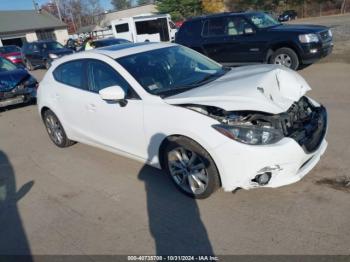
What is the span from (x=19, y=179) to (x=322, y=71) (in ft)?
27.6

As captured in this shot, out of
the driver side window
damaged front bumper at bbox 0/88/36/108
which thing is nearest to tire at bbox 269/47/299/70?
the driver side window

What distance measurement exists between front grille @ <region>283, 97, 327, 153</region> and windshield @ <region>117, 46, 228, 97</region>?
3.67 ft

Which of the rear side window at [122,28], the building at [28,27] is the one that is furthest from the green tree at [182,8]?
the rear side window at [122,28]

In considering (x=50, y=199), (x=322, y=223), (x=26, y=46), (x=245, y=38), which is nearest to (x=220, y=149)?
(x=322, y=223)

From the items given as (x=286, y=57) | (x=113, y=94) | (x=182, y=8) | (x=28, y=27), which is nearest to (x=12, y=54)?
(x=286, y=57)

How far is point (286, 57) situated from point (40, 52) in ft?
51.7

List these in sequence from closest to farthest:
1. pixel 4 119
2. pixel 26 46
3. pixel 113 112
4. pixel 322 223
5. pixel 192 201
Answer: pixel 322 223, pixel 192 201, pixel 113 112, pixel 4 119, pixel 26 46

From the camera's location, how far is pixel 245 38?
10.1 metres

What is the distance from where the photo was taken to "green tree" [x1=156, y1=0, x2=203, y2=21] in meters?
55.9

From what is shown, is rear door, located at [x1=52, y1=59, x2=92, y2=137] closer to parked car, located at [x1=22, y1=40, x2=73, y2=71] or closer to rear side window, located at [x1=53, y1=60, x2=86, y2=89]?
rear side window, located at [x1=53, y1=60, x2=86, y2=89]

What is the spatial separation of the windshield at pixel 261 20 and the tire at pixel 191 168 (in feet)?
24.7

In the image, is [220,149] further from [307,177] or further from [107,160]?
[107,160]

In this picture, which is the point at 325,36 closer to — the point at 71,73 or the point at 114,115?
the point at 71,73

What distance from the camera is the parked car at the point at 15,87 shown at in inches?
365
